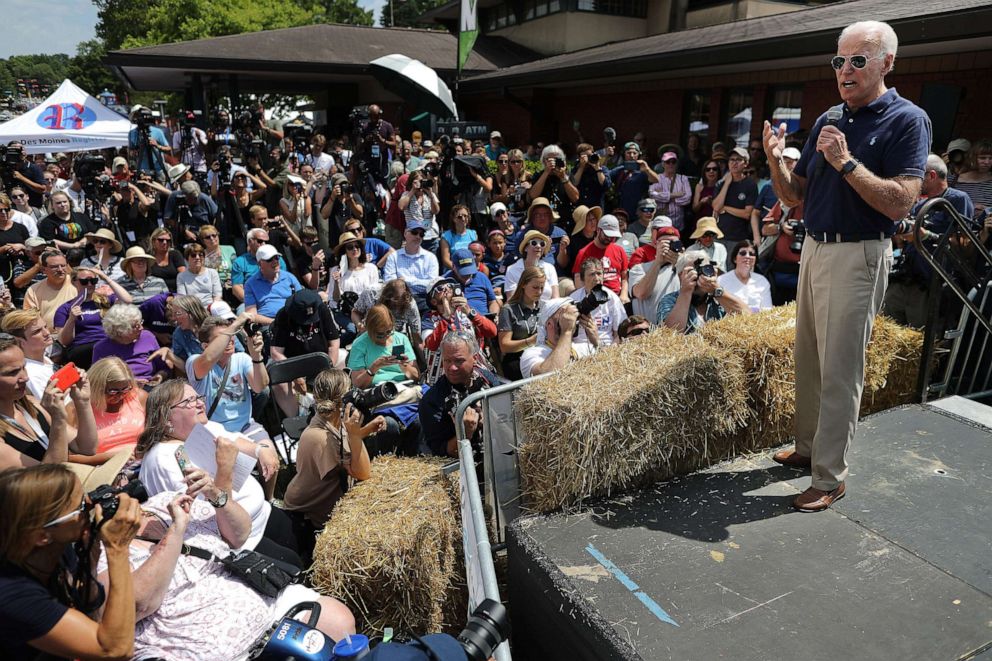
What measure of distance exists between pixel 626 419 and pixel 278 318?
4.07 metres

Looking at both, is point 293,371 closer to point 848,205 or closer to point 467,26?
point 848,205

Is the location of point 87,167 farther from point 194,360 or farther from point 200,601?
point 200,601

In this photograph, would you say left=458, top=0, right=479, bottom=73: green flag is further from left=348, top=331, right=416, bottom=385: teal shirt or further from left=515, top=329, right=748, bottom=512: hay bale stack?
left=515, top=329, right=748, bottom=512: hay bale stack

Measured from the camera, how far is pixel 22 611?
200 centimetres

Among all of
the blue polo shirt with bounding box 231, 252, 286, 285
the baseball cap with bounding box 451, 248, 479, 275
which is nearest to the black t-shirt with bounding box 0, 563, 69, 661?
the baseball cap with bounding box 451, 248, 479, 275

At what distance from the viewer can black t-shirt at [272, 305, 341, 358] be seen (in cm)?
598

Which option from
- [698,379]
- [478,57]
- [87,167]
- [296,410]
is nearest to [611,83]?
[478,57]

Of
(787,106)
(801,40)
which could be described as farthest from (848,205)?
(787,106)

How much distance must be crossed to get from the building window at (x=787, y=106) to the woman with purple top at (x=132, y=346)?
9635 mm

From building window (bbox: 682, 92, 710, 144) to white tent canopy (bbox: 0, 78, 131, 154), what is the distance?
11777mm

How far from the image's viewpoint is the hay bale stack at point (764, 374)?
3.38 m

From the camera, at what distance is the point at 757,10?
1669cm

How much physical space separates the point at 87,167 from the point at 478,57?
13542 mm

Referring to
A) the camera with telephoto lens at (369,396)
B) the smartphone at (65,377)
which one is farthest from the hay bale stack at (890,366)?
the smartphone at (65,377)
